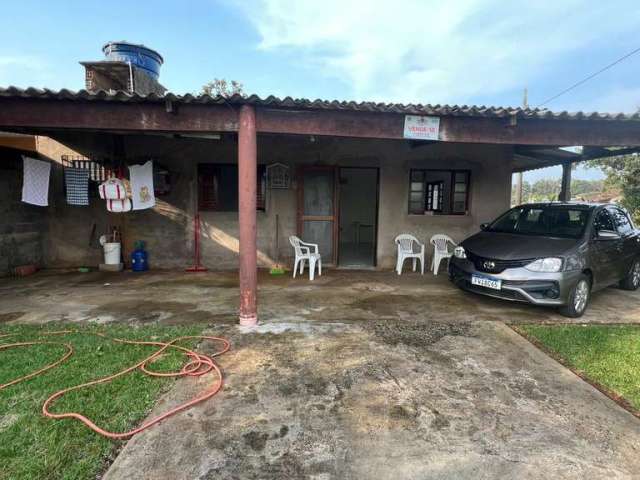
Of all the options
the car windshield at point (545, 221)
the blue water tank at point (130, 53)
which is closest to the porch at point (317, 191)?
the car windshield at point (545, 221)

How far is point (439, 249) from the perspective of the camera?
7242 millimetres

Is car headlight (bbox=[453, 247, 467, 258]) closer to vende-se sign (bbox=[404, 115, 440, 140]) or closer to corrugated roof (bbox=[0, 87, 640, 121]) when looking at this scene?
vende-se sign (bbox=[404, 115, 440, 140])

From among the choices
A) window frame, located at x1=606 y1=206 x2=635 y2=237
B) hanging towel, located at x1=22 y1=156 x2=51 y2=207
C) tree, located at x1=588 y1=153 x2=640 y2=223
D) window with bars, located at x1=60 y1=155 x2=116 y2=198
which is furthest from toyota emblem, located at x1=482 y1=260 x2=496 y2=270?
tree, located at x1=588 y1=153 x2=640 y2=223

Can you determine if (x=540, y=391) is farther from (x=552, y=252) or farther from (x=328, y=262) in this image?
(x=328, y=262)

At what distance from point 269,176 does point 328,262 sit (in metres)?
2.27

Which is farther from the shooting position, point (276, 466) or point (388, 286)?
point (388, 286)

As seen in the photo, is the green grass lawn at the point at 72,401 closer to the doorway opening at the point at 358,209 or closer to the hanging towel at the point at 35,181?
the hanging towel at the point at 35,181

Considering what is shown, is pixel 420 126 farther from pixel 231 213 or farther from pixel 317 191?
pixel 231 213

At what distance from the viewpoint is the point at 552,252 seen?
4289 millimetres

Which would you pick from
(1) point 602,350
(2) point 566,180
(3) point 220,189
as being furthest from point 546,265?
(3) point 220,189

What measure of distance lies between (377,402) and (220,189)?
595cm

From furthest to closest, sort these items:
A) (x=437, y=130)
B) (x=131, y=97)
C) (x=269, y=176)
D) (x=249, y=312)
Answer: (x=269, y=176) → (x=437, y=130) → (x=249, y=312) → (x=131, y=97)

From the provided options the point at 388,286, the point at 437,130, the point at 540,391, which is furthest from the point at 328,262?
the point at 540,391

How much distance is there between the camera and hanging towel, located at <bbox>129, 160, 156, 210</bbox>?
650cm
